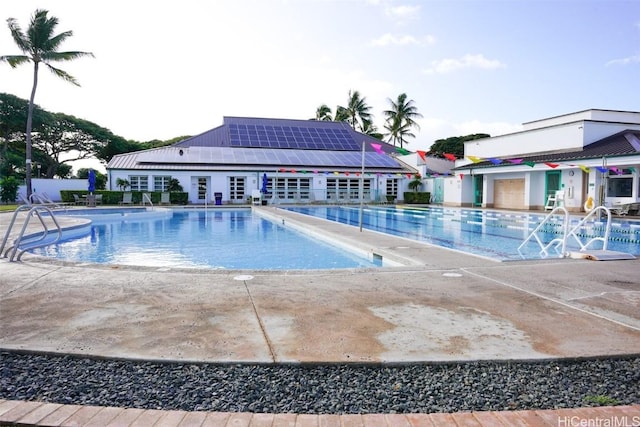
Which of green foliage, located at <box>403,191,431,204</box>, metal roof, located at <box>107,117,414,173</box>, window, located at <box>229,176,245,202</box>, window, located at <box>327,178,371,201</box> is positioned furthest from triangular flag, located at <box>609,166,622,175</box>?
window, located at <box>229,176,245,202</box>

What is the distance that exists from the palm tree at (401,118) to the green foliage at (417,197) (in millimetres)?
14848

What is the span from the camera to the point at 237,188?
30.5 metres

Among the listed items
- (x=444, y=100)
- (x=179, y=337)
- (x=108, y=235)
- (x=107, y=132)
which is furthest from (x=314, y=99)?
(x=179, y=337)

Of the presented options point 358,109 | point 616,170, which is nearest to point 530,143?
point 616,170

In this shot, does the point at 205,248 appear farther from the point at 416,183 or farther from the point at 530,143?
the point at 416,183

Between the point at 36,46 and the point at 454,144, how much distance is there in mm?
46288

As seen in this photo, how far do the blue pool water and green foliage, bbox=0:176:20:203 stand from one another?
14440 mm

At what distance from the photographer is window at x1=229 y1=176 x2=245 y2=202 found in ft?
99.5

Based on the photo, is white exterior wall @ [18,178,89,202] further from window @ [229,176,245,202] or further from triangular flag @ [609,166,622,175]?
triangular flag @ [609,166,622,175]

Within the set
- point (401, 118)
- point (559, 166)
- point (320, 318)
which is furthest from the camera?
point (401, 118)

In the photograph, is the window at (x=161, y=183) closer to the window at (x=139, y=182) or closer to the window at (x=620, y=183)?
the window at (x=139, y=182)

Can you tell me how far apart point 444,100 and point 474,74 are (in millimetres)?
3942

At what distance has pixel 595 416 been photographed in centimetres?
210

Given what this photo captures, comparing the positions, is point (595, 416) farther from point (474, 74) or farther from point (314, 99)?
point (314, 99)
